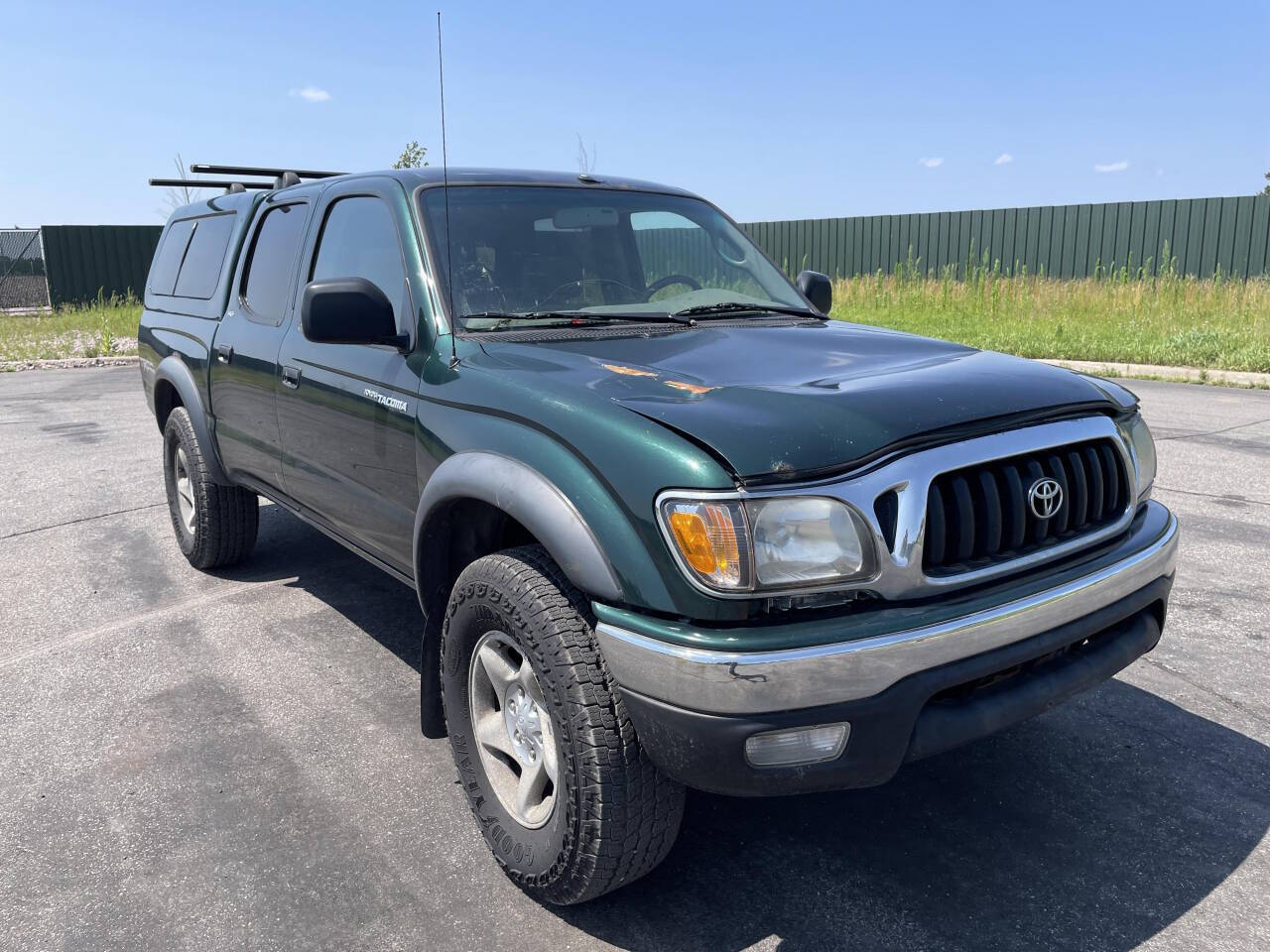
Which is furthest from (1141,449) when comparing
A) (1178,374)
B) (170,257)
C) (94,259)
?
(94,259)

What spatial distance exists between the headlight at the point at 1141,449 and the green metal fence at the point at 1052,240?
52.6 feet

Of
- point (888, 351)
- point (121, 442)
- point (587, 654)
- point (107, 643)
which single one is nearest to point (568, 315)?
point (888, 351)

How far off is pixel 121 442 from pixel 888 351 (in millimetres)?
8133

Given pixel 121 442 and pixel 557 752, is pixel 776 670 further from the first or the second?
pixel 121 442

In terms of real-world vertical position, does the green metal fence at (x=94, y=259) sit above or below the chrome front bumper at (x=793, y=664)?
above

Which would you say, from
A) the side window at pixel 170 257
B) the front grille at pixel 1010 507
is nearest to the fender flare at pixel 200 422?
the side window at pixel 170 257

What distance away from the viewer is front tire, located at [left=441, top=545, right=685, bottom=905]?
7.42 ft

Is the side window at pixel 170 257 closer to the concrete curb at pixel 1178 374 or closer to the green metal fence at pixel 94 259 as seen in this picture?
the concrete curb at pixel 1178 374

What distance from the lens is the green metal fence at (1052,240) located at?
2142 cm

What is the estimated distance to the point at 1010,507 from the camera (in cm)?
239

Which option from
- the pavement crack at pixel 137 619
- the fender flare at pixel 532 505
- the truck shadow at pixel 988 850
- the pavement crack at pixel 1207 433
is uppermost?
the fender flare at pixel 532 505

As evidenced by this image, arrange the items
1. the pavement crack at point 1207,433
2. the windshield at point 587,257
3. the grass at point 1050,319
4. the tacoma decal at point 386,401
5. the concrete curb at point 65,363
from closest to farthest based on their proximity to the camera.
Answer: the tacoma decal at point 386,401
the windshield at point 587,257
the pavement crack at point 1207,433
the grass at point 1050,319
the concrete curb at point 65,363

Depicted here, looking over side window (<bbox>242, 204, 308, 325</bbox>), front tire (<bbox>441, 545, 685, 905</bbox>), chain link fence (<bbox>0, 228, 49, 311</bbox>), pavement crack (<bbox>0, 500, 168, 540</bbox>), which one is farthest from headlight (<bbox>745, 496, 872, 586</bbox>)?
chain link fence (<bbox>0, 228, 49, 311</bbox>)

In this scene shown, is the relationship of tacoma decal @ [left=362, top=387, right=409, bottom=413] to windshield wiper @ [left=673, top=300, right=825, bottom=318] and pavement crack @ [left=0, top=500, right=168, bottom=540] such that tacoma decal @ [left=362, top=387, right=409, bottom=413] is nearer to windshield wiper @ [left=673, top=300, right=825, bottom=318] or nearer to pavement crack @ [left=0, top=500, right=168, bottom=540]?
windshield wiper @ [left=673, top=300, right=825, bottom=318]
